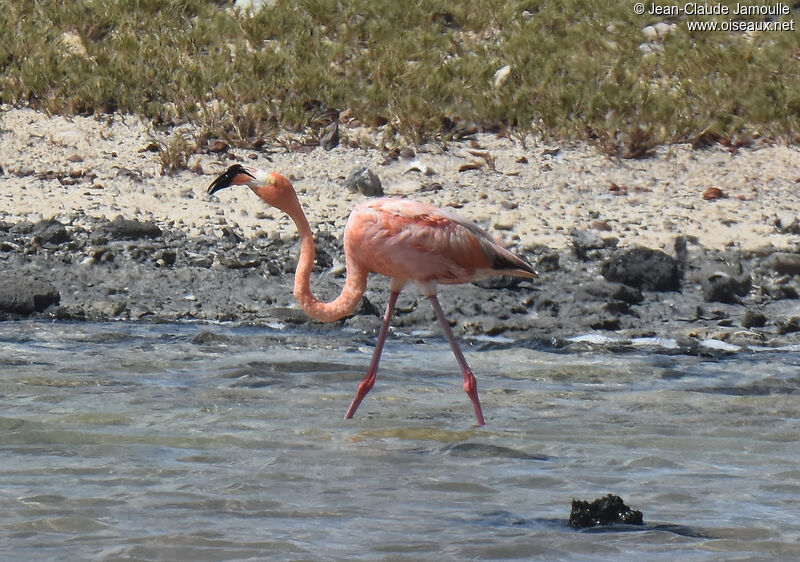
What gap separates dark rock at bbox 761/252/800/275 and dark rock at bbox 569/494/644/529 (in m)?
4.79

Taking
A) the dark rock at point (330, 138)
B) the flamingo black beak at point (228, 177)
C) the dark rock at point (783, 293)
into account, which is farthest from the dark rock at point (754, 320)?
the dark rock at point (330, 138)

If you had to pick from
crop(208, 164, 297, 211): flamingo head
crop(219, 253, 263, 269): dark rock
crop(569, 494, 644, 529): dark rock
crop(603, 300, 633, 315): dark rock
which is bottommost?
crop(569, 494, 644, 529): dark rock

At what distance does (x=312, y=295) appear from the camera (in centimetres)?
664

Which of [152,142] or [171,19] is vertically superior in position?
[171,19]

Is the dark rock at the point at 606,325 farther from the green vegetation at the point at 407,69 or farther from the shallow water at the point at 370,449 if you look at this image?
the green vegetation at the point at 407,69

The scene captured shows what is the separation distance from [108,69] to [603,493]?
26.5ft

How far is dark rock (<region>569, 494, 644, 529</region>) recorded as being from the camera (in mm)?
4492

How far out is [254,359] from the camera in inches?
299

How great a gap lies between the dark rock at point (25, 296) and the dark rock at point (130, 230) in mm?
995

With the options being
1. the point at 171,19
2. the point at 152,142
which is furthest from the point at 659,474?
the point at 171,19

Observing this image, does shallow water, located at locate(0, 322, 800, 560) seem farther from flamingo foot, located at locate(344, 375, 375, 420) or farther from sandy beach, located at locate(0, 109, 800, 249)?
sandy beach, located at locate(0, 109, 800, 249)

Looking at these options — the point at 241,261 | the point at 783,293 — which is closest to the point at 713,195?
the point at 783,293

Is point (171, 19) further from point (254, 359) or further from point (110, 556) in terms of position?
point (110, 556)

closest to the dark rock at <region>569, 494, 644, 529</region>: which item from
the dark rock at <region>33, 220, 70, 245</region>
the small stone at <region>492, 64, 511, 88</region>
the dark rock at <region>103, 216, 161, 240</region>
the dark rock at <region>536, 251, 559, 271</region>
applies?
the dark rock at <region>536, 251, 559, 271</region>
